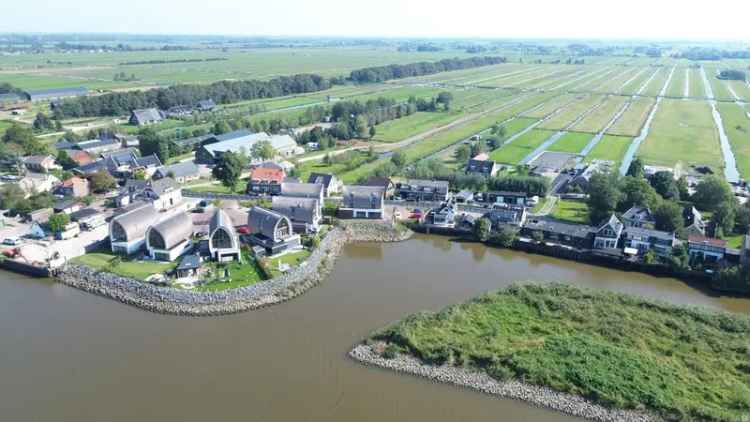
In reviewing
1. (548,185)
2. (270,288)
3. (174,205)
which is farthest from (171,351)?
(548,185)

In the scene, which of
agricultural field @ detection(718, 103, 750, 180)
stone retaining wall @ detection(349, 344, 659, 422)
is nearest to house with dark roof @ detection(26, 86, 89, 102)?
stone retaining wall @ detection(349, 344, 659, 422)

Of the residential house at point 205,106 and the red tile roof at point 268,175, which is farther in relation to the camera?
the residential house at point 205,106

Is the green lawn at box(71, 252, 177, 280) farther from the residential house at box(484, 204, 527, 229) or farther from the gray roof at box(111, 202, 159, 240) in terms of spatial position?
the residential house at box(484, 204, 527, 229)

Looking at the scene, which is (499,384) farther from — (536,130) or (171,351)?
(536,130)

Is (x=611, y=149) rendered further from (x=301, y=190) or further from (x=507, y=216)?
(x=301, y=190)

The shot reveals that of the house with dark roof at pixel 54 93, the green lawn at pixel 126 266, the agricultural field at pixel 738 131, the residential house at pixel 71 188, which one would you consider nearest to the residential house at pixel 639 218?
the agricultural field at pixel 738 131

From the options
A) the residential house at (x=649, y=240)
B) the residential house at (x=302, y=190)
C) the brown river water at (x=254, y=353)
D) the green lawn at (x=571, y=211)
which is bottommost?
the brown river water at (x=254, y=353)

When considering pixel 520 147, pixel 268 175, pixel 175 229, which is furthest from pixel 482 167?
pixel 175 229

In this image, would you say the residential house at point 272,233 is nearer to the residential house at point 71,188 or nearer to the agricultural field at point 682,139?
the residential house at point 71,188
